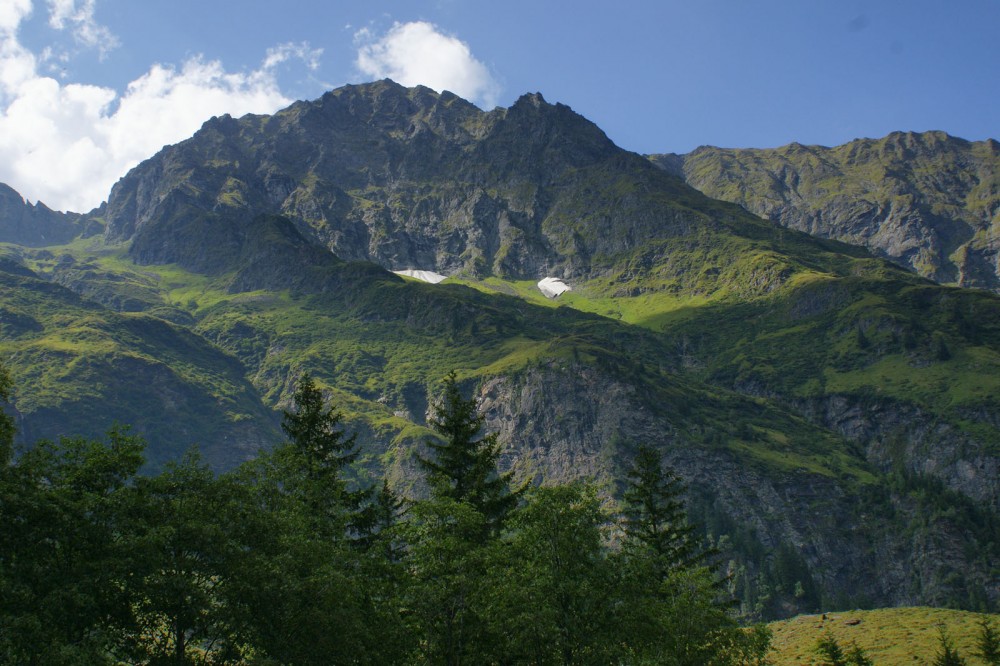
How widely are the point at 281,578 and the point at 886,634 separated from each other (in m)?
85.6

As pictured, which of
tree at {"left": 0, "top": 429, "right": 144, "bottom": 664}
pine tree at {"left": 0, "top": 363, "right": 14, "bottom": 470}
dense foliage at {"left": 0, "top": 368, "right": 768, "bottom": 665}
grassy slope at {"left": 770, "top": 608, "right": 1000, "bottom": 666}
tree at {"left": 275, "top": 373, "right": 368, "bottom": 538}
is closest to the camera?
tree at {"left": 0, "top": 429, "right": 144, "bottom": 664}

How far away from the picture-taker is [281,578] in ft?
99.8

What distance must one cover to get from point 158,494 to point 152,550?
3370 millimetres

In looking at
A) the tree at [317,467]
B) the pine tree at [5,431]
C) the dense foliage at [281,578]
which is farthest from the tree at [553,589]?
the pine tree at [5,431]

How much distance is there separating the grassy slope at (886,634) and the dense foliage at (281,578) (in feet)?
185

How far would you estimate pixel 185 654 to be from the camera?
30.6 m

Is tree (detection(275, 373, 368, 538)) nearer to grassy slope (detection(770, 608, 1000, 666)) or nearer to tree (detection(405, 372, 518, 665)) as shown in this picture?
tree (detection(405, 372, 518, 665))

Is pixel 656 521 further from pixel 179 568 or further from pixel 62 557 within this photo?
pixel 62 557

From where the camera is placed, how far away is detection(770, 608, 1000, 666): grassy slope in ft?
264

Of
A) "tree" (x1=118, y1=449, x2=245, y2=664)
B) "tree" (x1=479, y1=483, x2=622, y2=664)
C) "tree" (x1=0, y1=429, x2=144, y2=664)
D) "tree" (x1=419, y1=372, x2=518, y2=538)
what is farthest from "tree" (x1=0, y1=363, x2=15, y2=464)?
"tree" (x1=419, y1=372, x2=518, y2=538)

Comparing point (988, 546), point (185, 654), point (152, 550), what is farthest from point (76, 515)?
point (988, 546)

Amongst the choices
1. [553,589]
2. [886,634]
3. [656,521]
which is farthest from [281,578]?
[886,634]

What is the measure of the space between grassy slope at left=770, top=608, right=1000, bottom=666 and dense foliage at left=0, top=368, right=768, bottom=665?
56.3 metres

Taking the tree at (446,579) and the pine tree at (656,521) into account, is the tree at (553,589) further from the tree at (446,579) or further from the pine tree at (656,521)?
the pine tree at (656,521)
